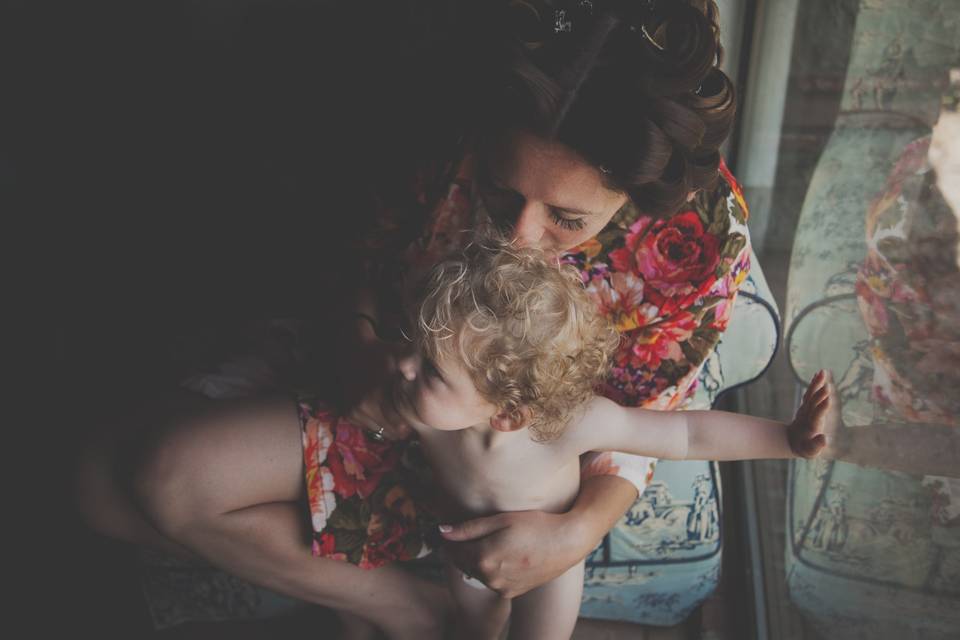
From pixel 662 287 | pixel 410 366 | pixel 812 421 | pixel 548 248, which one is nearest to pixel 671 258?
pixel 662 287

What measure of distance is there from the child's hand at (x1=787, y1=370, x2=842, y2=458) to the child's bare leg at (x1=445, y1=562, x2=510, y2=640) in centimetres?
54

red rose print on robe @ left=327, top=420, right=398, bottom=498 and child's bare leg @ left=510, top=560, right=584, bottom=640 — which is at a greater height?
red rose print on robe @ left=327, top=420, right=398, bottom=498

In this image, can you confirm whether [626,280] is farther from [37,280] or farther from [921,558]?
[37,280]

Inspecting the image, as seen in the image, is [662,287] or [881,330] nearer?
[881,330]

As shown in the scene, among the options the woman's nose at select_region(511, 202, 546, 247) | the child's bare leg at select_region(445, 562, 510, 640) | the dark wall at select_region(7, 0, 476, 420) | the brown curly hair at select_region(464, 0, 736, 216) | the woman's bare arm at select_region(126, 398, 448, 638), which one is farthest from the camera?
the dark wall at select_region(7, 0, 476, 420)

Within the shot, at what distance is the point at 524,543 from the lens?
106 centimetres

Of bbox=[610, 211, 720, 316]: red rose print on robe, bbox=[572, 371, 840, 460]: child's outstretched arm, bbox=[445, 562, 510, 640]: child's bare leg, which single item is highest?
bbox=[610, 211, 720, 316]: red rose print on robe

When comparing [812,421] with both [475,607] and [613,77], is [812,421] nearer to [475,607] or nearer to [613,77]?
[613,77]

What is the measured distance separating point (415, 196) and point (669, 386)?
530mm

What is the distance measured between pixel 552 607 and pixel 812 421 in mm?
510

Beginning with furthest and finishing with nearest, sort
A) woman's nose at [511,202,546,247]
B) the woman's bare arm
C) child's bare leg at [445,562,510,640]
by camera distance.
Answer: child's bare leg at [445,562,510,640], the woman's bare arm, woman's nose at [511,202,546,247]

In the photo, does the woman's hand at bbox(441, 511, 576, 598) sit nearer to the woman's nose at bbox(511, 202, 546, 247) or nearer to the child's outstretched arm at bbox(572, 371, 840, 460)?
the child's outstretched arm at bbox(572, 371, 840, 460)

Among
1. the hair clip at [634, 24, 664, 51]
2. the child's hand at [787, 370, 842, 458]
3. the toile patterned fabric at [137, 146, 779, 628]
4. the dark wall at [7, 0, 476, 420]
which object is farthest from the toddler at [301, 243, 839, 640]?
the dark wall at [7, 0, 476, 420]

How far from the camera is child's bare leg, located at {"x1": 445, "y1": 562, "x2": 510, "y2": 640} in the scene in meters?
1.23
